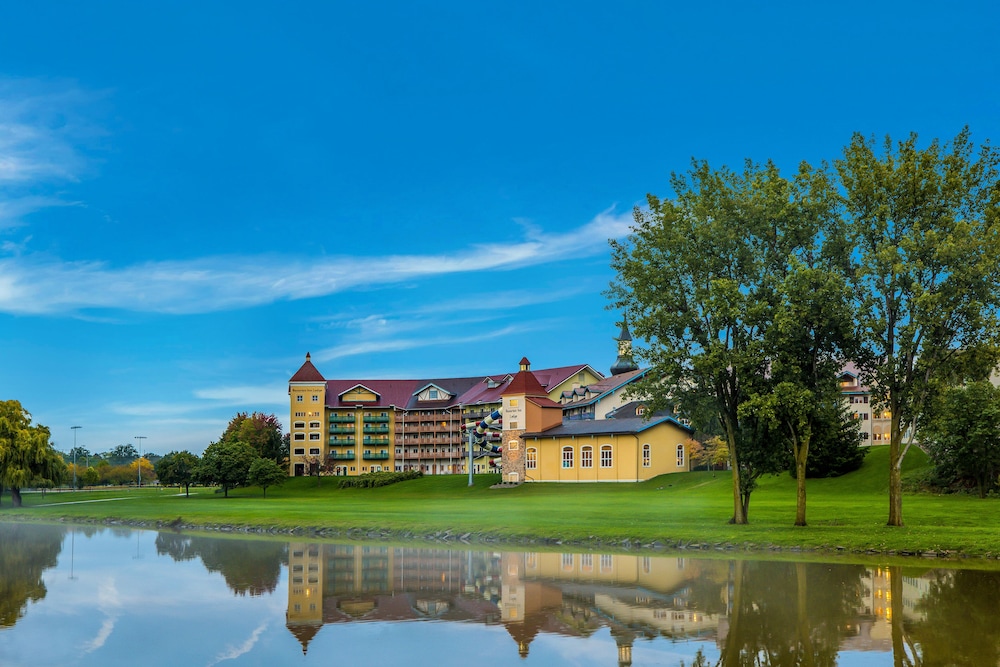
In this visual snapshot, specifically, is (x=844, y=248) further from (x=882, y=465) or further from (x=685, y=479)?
(x=685, y=479)

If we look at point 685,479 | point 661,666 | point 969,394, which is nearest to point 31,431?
point 685,479

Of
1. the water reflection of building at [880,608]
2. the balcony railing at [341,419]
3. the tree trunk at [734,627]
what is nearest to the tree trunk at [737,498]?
the water reflection of building at [880,608]

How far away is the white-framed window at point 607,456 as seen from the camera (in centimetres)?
8675

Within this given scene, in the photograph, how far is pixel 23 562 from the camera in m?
30.5

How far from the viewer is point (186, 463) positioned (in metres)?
116

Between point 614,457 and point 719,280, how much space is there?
54483mm

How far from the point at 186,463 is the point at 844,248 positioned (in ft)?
324

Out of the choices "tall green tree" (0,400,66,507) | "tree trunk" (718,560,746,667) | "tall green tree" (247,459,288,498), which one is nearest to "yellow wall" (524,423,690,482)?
"tall green tree" (247,459,288,498)

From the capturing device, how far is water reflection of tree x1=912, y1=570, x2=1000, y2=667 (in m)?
13.8

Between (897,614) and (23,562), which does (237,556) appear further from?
(897,614)

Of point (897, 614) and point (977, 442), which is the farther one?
point (977, 442)

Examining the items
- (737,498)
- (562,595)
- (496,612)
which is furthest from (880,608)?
(737,498)

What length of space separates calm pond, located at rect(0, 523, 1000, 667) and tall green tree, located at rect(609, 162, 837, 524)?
9372mm

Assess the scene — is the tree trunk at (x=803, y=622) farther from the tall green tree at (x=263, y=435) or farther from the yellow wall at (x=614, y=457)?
the tall green tree at (x=263, y=435)
